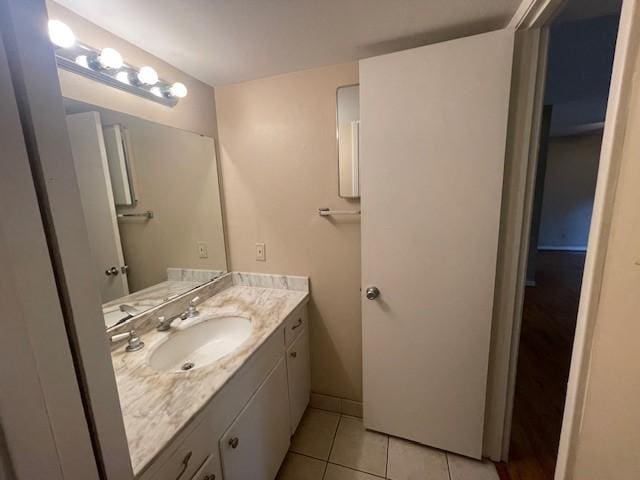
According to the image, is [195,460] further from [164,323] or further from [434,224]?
[434,224]

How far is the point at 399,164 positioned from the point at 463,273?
1.92 feet

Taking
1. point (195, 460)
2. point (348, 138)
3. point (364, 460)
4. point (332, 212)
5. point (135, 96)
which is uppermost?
point (135, 96)

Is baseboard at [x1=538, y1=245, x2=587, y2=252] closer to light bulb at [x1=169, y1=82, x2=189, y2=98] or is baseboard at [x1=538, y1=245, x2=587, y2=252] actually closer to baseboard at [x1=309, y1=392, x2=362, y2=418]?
baseboard at [x1=309, y1=392, x2=362, y2=418]

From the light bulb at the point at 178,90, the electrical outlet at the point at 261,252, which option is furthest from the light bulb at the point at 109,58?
the electrical outlet at the point at 261,252

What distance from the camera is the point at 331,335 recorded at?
1665 millimetres

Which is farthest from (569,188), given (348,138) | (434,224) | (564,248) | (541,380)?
(348,138)

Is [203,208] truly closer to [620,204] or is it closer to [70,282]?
[70,282]

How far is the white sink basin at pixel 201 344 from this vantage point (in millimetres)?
1166

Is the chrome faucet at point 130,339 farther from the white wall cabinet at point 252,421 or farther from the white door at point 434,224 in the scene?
the white door at point 434,224

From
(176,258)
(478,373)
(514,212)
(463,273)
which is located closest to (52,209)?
(176,258)

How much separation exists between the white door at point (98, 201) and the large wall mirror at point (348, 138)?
A: 1066 mm

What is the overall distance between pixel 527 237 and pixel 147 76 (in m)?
1.83

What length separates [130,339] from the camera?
110 cm

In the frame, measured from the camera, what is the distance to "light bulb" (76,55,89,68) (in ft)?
3.12
